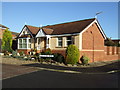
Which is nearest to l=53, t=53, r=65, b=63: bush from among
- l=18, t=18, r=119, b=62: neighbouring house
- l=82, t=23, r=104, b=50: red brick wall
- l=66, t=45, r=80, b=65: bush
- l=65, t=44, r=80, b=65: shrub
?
l=18, t=18, r=119, b=62: neighbouring house

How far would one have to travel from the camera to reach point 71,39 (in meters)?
19.0

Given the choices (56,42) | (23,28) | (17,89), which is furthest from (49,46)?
(17,89)

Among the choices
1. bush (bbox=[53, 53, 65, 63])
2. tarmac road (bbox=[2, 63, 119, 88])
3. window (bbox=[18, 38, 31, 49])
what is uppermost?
window (bbox=[18, 38, 31, 49])

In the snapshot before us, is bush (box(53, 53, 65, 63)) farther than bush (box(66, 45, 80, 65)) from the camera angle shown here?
Yes

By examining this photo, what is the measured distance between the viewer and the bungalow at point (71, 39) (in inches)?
734

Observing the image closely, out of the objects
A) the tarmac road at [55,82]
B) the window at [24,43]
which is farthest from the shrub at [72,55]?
the window at [24,43]

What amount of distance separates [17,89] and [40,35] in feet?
52.0

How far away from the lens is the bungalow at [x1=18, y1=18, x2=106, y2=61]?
61.2ft

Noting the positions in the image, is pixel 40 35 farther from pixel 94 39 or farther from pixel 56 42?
pixel 94 39

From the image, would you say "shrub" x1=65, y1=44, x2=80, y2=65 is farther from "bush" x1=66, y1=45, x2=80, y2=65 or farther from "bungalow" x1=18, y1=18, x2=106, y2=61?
"bungalow" x1=18, y1=18, x2=106, y2=61

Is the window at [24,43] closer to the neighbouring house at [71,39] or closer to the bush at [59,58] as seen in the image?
the neighbouring house at [71,39]

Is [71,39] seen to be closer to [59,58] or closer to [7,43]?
[59,58]

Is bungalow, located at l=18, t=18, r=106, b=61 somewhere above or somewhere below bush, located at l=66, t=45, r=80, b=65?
above

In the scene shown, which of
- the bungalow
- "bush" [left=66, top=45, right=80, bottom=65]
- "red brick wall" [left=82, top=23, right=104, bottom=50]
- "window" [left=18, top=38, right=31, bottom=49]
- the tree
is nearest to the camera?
"bush" [left=66, top=45, right=80, bottom=65]
